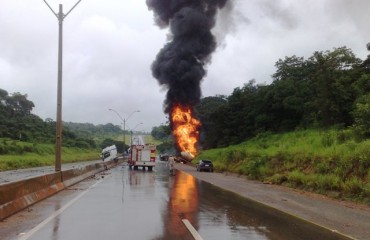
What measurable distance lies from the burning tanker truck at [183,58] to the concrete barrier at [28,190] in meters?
33.4

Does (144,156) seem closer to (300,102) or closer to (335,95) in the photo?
(335,95)

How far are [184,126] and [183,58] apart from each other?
9569 mm

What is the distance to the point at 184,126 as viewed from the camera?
6094 cm

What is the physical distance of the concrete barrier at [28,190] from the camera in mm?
12172

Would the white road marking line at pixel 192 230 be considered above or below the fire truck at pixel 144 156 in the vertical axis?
below

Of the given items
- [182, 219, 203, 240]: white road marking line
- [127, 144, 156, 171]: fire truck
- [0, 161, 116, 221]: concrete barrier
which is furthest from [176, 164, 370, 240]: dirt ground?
[127, 144, 156, 171]: fire truck

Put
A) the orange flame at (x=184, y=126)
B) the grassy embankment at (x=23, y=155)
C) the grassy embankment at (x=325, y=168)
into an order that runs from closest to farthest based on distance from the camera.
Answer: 1. the grassy embankment at (x=325, y=168)
2. the grassy embankment at (x=23, y=155)
3. the orange flame at (x=184, y=126)

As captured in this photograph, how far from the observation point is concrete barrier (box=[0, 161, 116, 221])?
12.2m

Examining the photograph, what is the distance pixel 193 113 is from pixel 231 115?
16462 mm

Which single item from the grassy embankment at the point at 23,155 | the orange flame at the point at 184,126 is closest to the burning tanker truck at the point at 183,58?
the orange flame at the point at 184,126

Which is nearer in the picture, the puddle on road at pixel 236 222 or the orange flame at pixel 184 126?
the puddle on road at pixel 236 222

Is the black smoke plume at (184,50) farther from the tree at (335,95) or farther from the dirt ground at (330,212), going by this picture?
the dirt ground at (330,212)

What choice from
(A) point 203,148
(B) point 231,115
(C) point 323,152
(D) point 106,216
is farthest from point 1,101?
(D) point 106,216

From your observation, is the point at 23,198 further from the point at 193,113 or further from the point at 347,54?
the point at 347,54
